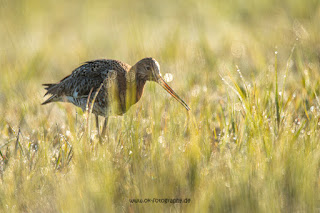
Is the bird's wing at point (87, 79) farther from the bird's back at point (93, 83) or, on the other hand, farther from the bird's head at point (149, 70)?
the bird's head at point (149, 70)

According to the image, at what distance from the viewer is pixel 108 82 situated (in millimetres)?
4441

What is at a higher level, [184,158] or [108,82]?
[108,82]

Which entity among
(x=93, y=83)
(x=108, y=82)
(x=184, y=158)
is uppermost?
(x=93, y=83)

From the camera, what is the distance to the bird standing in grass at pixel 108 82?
4574 millimetres

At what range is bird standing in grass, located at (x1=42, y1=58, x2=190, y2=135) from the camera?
457 cm

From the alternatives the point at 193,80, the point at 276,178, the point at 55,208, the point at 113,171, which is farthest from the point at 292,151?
the point at 193,80

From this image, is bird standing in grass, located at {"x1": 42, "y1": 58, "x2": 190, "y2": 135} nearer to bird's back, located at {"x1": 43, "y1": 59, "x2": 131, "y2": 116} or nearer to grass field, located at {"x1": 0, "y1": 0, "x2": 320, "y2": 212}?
bird's back, located at {"x1": 43, "y1": 59, "x2": 131, "y2": 116}

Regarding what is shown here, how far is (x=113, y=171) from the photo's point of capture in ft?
10.1

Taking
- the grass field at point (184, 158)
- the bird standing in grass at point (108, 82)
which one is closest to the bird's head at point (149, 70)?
the bird standing in grass at point (108, 82)

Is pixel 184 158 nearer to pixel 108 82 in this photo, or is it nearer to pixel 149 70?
pixel 108 82

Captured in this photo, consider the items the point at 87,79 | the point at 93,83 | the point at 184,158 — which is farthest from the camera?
the point at 87,79

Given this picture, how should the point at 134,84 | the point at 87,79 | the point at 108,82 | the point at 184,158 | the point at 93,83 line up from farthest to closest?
1. the point at 87,79
2. the point at 93,83
3. the point at 134,84
4. the point at 108,82
5. the point at 184,158

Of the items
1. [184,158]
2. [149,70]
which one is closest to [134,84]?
[149,70]

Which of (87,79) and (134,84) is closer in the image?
(134,84)
